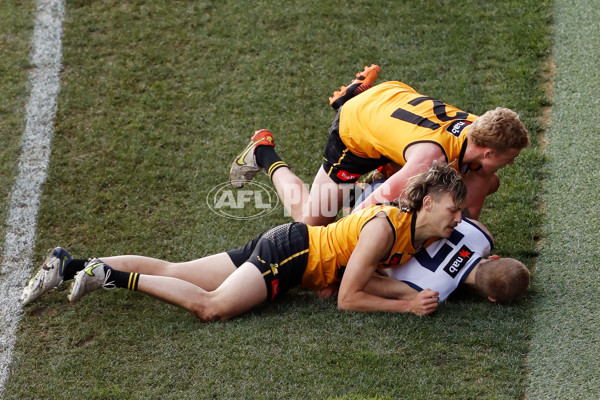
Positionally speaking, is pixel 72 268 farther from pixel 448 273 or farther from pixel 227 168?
pixel 448 273

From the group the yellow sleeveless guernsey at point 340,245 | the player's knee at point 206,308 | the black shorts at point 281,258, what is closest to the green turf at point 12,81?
the player's knee at point 206,308

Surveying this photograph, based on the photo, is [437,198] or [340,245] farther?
[340,245]

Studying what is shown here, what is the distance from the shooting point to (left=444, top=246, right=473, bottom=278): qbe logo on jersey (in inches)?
201

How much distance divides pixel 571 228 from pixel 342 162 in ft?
5.77

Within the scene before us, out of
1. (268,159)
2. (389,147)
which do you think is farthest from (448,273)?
(268,159)

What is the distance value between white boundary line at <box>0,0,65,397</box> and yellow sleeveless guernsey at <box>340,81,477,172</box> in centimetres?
259

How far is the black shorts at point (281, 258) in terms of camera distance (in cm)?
512

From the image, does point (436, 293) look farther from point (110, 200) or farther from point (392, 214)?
point (110, 200)

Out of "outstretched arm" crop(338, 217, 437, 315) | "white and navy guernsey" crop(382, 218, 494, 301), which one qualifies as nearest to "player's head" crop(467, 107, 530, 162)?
"white and navy guernsey" crop(382, 218, 494, 301)

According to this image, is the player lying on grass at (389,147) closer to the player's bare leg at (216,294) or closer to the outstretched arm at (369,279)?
the outstretched arm at (369,279)

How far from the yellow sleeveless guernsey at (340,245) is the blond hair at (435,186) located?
0.33 feet

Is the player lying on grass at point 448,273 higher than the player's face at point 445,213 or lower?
lower

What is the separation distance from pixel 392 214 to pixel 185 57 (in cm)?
377

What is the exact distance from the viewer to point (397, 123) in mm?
5297
